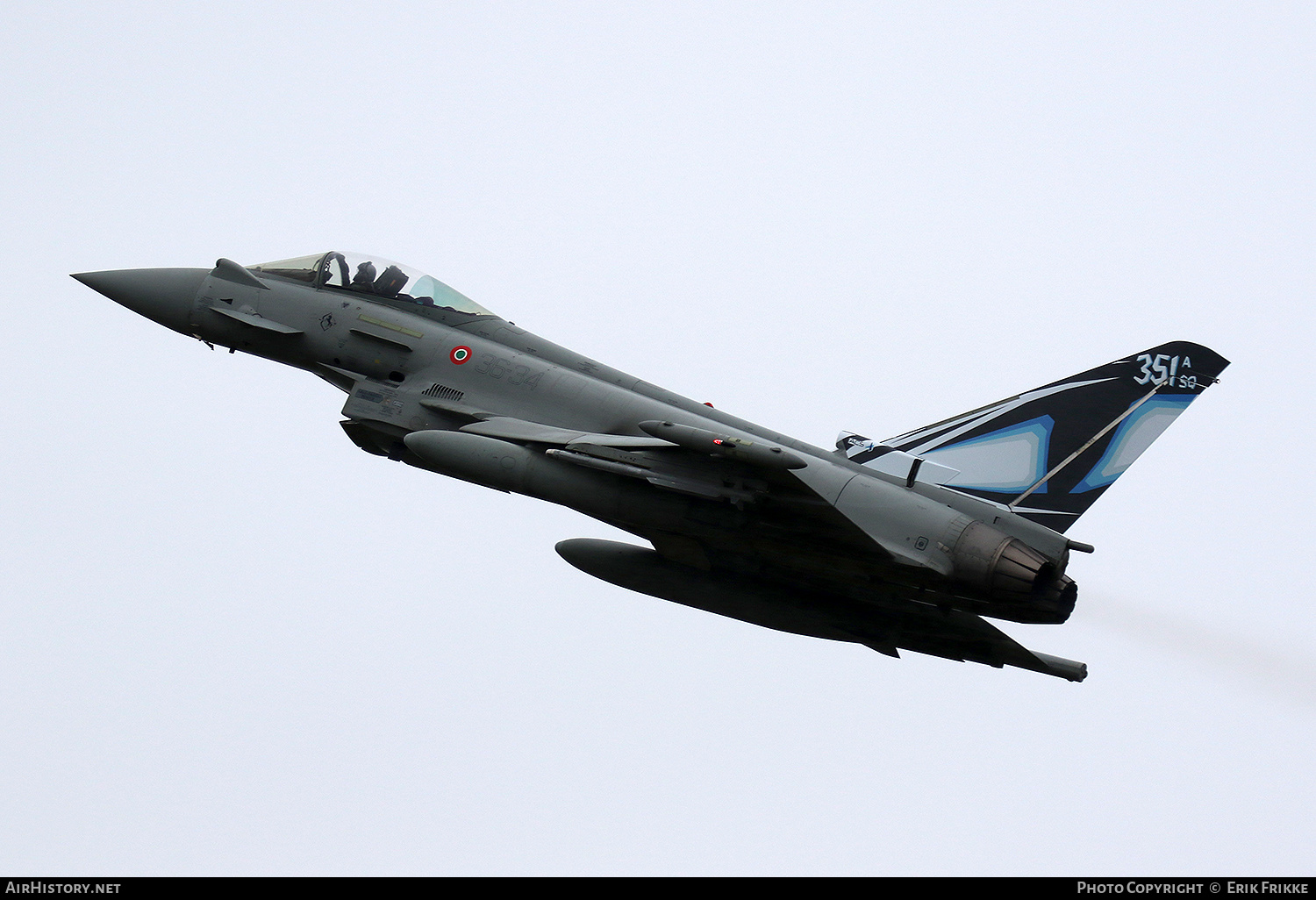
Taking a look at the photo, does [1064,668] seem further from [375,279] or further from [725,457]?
[375,279]

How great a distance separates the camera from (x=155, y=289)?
53.5 feet

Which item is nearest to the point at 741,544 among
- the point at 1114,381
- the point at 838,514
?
the point at 838,514

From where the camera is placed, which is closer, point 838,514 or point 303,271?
point 838,514

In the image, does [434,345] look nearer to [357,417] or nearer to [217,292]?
[357,417]

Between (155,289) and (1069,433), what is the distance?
36.9 feet

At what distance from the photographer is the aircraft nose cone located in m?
16.2

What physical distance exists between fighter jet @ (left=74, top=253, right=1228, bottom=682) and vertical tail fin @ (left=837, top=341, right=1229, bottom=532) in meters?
0.02

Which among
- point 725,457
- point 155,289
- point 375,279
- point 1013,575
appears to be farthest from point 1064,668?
point 155,289

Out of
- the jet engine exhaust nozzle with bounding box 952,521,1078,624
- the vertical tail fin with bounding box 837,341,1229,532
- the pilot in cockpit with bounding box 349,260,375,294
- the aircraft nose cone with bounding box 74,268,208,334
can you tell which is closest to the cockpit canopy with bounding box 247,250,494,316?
the pilot in cockpit with bounding box 349,260,375,294

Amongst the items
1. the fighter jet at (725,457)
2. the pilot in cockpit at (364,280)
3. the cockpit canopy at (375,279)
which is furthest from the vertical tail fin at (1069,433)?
the pilot in cockpit at (364,280)

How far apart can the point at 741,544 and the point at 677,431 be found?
2.22 m

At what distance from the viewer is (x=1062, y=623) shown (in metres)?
13.3

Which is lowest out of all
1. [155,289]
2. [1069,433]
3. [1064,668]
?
[1064,668]

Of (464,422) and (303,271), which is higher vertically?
(303,271)
